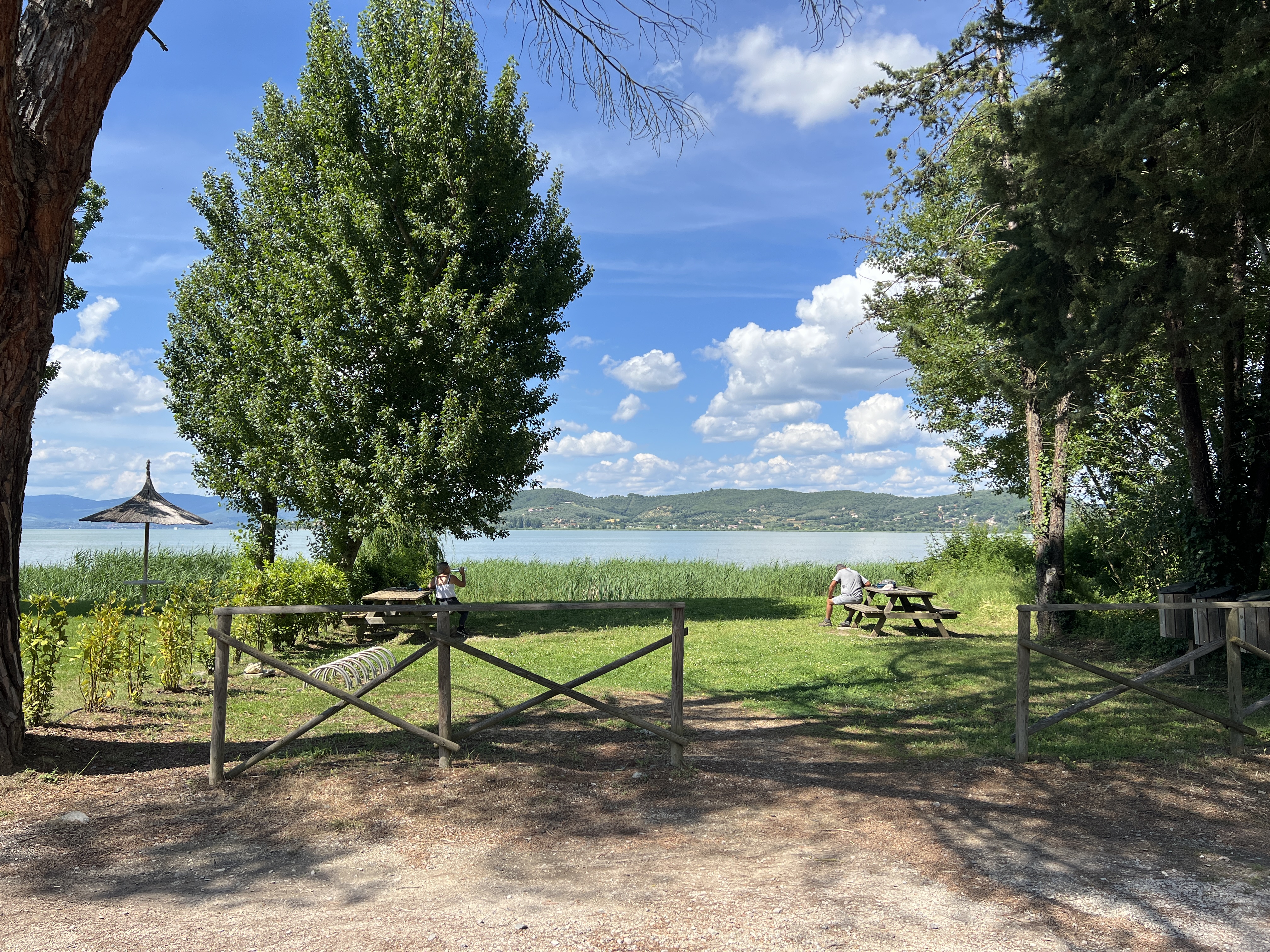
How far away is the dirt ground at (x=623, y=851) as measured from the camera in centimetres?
368

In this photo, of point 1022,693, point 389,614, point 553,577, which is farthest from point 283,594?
point 553,577

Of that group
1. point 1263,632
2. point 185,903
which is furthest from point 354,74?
point 1263,632

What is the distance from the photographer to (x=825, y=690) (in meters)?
9.94

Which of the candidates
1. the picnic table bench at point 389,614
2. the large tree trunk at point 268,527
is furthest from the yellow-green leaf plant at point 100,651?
the large tree trunk at point 268,527

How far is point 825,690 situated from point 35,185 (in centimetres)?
915

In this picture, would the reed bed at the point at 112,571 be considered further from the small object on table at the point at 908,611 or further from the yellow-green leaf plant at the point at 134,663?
the small object on table at the point at 908,611

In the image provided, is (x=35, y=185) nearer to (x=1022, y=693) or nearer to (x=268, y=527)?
(x=1022, y=693)

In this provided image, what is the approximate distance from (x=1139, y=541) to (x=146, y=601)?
20.2 metres

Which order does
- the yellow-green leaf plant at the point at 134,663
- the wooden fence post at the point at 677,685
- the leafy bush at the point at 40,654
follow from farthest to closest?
the yellow-green leaf plant at the point at 134,663
the leafy bush at the point at 40,654
the wooden fence post at the point at 677,685

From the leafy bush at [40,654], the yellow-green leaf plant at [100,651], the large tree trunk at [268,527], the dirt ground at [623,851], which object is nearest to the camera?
the dirt ground at [623,851]

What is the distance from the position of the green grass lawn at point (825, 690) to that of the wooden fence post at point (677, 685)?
5.02ft

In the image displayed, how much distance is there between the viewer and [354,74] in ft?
56.1

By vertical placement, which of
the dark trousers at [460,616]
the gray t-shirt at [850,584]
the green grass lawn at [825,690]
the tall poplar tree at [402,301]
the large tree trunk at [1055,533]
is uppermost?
the tall poplar tree at [402,301]

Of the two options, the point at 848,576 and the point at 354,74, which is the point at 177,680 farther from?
the point at 354,74
